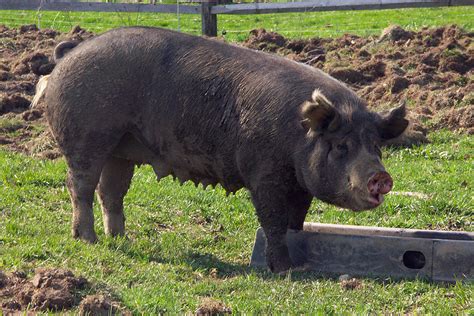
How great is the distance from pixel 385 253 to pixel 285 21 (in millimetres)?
16168

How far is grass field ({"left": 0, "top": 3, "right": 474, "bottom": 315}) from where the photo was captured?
6715 millimetres

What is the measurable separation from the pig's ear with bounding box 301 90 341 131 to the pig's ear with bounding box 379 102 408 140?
40cm

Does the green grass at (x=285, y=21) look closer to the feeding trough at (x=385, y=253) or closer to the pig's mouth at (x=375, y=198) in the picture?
the feeding trough at (x=385, y=253)

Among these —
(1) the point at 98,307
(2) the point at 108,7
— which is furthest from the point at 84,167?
(2) the point at 108,7

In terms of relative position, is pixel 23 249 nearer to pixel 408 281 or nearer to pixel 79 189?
pixel 79 189

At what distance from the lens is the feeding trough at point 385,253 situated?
24.4 feet

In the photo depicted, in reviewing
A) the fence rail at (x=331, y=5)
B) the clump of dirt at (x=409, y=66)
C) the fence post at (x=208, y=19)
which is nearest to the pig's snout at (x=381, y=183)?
the clump of dirt at (x=409, y=66)

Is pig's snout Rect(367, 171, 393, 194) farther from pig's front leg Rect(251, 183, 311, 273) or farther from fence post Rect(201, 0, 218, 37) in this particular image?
fence post Rect(201, 0, 218, 37)

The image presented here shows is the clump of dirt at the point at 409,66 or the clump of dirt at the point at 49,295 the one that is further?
the clump of dirt at the point at 409,66

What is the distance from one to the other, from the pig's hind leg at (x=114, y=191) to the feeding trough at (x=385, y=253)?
1.44 meters

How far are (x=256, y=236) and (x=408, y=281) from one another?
60.6 inches

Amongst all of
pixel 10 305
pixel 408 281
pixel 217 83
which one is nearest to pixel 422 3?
pixel 217 83

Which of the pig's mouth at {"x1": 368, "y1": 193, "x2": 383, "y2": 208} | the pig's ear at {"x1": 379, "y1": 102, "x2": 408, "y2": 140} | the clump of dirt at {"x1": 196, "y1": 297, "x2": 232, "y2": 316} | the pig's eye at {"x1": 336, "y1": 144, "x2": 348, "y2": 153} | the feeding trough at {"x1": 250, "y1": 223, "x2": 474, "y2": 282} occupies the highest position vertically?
the pig's ear at {"x1": 379, "y1": 102, "x2": 408, "y2": 140}

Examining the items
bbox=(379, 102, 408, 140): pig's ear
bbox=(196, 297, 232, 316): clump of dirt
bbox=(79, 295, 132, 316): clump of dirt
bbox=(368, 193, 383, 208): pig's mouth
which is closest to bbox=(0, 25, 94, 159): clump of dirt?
bbox=(379, 102, 408, 140): pig's ear
